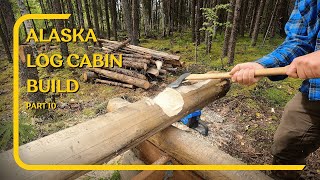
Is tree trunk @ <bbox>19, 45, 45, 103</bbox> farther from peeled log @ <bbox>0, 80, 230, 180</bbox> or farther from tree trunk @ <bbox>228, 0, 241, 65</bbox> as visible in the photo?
tree trunk @ <bbox>228, 0, 241, 65</bbox>

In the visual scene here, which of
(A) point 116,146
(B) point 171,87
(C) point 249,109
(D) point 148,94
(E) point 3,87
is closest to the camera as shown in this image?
(A) point 116,146

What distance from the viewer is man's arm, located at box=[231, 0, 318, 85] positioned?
6.99 feet

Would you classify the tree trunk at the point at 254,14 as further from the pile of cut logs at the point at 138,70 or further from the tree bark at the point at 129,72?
the tree bark at the point at 129,72

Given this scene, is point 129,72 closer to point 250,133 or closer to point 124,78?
point 124,78

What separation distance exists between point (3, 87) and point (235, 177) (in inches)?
499

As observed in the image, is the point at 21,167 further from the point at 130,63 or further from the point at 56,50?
the point at 56,50

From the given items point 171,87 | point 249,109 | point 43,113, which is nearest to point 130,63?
point 43,113

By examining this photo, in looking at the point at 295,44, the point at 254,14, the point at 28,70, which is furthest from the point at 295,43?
the point at 254,14

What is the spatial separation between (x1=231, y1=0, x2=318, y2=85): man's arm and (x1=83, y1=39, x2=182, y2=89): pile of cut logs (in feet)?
17.7

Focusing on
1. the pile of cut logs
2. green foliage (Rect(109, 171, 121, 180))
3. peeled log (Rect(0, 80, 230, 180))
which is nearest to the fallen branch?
the pile of cut logs

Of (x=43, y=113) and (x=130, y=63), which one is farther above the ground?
(x=130, y=63)

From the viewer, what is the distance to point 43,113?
6496mm

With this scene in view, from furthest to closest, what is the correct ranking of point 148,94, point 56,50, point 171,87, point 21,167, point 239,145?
point 56,50
point 148,94
point 239,145
point 171,87
point 21,167

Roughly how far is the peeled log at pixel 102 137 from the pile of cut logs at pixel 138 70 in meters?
5.31
